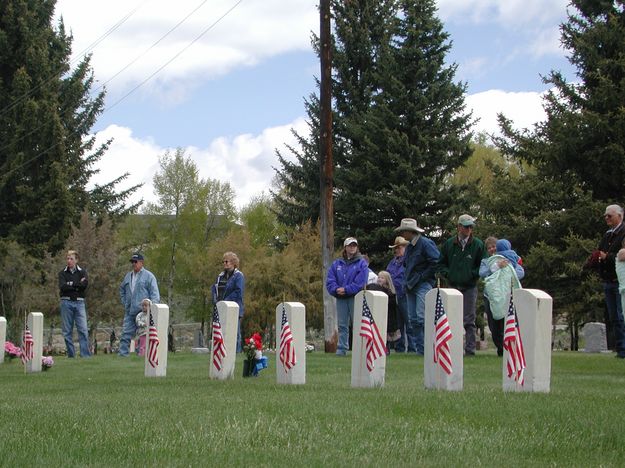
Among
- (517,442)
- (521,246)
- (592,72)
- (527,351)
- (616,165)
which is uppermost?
(592,72)

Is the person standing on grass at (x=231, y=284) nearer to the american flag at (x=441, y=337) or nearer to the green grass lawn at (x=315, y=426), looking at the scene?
the green grass lawn at (x=315, y=426)

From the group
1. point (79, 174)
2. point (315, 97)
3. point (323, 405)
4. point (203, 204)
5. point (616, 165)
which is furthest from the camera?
point (203, 204)

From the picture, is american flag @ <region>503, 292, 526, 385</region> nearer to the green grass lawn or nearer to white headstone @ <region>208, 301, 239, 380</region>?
the green grass lawn

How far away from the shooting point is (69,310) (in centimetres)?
1922

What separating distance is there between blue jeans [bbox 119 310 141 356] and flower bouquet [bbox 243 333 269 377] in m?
7.16

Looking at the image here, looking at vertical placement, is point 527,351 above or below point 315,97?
below

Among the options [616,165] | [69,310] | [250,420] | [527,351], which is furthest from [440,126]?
[250,420]

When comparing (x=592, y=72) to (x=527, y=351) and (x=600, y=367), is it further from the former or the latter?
(x=527, y=351)

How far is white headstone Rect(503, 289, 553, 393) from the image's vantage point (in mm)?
8820

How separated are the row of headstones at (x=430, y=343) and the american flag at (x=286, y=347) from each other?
0.02 m

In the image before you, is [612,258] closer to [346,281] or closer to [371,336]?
[371,336]

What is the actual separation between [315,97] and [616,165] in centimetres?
1713

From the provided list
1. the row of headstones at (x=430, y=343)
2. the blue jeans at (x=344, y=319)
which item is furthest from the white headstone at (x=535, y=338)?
the blue jeans at (x=344, y=319)

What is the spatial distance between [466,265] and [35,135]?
104 ft
